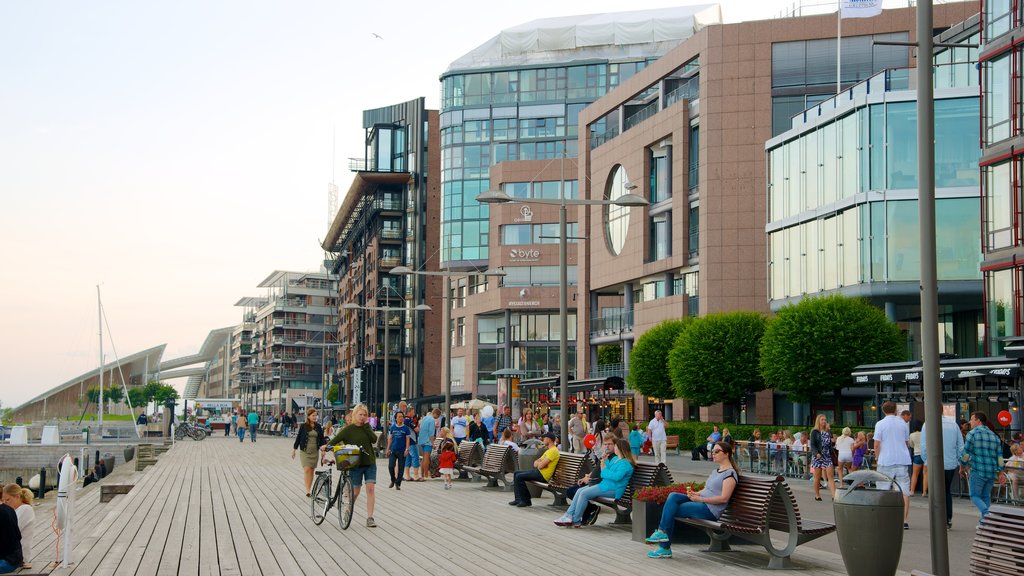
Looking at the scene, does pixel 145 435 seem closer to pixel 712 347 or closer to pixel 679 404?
pixel 679 404

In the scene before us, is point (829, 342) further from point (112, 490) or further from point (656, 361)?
point (112, 490)

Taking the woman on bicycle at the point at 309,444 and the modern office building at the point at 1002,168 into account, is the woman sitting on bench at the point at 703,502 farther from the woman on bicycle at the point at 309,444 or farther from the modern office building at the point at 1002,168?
the modern office building at the point at 1002,168

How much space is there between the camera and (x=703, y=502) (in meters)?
13.5

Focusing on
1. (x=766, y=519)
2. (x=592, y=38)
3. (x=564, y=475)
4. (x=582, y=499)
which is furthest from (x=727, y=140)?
(x=766, y=519)

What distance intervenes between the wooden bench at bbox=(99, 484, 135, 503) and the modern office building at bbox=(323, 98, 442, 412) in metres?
81.0

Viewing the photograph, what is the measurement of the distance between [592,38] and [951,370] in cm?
7399

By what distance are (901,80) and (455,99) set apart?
2347 inches

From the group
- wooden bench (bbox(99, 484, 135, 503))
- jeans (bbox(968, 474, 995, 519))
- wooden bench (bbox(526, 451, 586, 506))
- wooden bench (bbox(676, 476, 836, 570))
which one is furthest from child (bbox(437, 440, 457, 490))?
wooden bench (bbox(676, 476, 836, 570))

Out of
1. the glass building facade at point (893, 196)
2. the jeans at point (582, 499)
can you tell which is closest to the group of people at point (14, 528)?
the jeans at point (582, 499)

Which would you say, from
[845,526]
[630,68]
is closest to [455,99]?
[630,68]

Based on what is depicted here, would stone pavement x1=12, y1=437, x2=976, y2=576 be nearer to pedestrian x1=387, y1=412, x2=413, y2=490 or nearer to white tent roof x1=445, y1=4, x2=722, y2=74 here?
pedestrian x1=387, y1=412, x2=413, y2=490

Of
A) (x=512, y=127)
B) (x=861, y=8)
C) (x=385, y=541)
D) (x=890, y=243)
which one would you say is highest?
(x=512, y=127)

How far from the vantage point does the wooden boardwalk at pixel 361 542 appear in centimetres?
1243

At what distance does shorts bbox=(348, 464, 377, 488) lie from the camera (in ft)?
55.5
